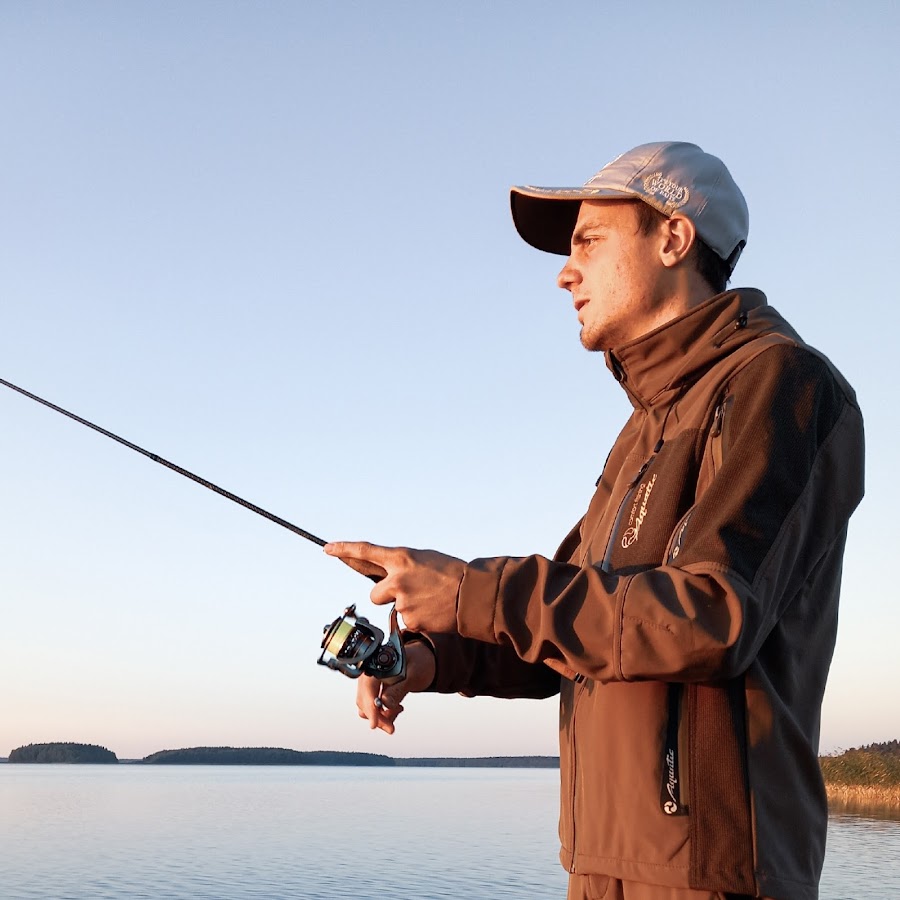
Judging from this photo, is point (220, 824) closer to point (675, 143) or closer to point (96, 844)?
point (96, 844)

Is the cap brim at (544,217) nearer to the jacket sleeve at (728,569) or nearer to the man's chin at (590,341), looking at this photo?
the man's chin at (590,341)

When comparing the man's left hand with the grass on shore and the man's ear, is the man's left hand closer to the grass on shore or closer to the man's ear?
the man's ear

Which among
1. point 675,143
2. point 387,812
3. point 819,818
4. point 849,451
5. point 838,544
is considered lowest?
point 387,812

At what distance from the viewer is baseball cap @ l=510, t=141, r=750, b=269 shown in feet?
9.58

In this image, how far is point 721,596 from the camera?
7.06 feet

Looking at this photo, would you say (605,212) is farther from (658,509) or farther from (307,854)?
(307,854)

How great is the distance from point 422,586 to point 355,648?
57 cm

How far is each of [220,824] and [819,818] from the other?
145 feet

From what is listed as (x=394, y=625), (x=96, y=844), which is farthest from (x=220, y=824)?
(x=394, y=625)

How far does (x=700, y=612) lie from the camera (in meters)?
2.14

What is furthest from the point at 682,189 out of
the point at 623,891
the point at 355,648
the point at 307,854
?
the point at 307,854

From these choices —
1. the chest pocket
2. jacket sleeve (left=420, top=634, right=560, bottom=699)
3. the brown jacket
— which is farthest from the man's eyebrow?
jacket sleeve (left=420, top=634, right=560, bottom=699)

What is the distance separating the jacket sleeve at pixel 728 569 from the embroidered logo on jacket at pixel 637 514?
190 mm

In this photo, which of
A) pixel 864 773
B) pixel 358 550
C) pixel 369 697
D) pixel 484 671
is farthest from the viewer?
pixel 864 773
